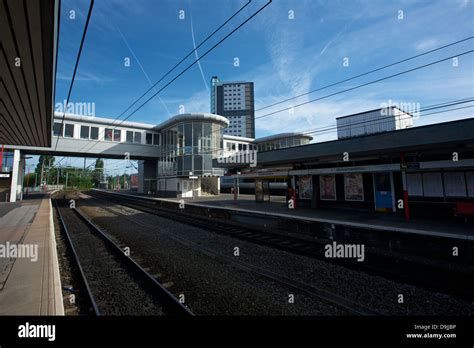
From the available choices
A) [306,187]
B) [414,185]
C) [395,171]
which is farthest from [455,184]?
[306,187]

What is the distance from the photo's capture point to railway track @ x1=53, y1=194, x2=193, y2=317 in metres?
4.48

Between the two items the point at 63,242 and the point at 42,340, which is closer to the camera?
the point at 42,340

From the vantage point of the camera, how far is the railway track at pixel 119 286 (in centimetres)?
448

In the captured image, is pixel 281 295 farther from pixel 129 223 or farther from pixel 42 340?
pixel 129 223

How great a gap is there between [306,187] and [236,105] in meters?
126

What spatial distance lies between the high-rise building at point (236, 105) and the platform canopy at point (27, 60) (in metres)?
115

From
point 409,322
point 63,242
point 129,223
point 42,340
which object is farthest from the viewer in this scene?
point 129,223

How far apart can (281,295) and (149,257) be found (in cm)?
483

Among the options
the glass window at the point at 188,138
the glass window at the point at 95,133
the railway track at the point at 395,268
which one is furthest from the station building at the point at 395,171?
the glass window at the point at 95,133

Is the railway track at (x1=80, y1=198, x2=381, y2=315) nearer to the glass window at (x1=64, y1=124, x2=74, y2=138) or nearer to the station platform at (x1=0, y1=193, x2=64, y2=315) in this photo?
the station platform at (x1=0, y1=193, x2=64, y2=315)

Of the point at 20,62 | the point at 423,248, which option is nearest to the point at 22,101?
the point at 20,62

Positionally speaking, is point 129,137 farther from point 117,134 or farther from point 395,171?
point 395,171

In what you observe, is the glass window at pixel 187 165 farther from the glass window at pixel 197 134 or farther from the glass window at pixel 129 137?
the glass window at pixel 129 137

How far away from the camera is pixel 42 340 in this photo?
117 inches
